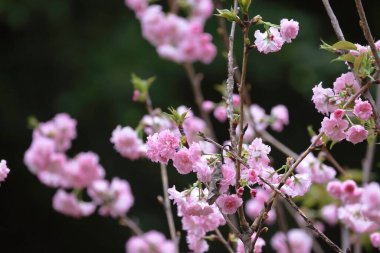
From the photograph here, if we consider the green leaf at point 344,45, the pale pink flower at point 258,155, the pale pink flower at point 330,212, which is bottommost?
the pale pink flower at point 258,155

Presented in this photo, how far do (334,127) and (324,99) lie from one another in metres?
0.06

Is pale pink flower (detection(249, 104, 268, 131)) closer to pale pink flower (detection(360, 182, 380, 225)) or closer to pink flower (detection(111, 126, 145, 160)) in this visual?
pink flower (detection(111, 126, 145, 160))

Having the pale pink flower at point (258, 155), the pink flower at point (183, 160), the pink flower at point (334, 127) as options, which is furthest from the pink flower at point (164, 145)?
the pink flower at point (334, 127)

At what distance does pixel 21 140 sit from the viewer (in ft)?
16.4

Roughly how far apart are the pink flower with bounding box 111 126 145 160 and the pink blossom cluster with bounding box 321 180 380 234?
572mm

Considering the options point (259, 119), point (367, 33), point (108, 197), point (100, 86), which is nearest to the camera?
point (367, 33)

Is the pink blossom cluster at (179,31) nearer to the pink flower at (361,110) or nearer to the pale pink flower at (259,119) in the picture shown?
the pale pink flower at (259,119)

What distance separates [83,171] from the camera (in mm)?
2473

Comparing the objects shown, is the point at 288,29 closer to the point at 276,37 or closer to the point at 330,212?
the point at 276,37

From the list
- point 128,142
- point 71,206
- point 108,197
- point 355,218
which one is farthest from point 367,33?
point 71,206

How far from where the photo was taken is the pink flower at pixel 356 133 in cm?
110

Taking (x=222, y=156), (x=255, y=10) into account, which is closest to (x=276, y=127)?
(x=222, y=156)

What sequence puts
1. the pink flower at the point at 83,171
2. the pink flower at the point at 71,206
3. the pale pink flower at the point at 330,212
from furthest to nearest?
1. the pink flower at the point at 71,206
2. the pink flower at the point at 83,171
3. the pale pink flower at the point at 330,212

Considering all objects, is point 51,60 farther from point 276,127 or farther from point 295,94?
point 276,127
